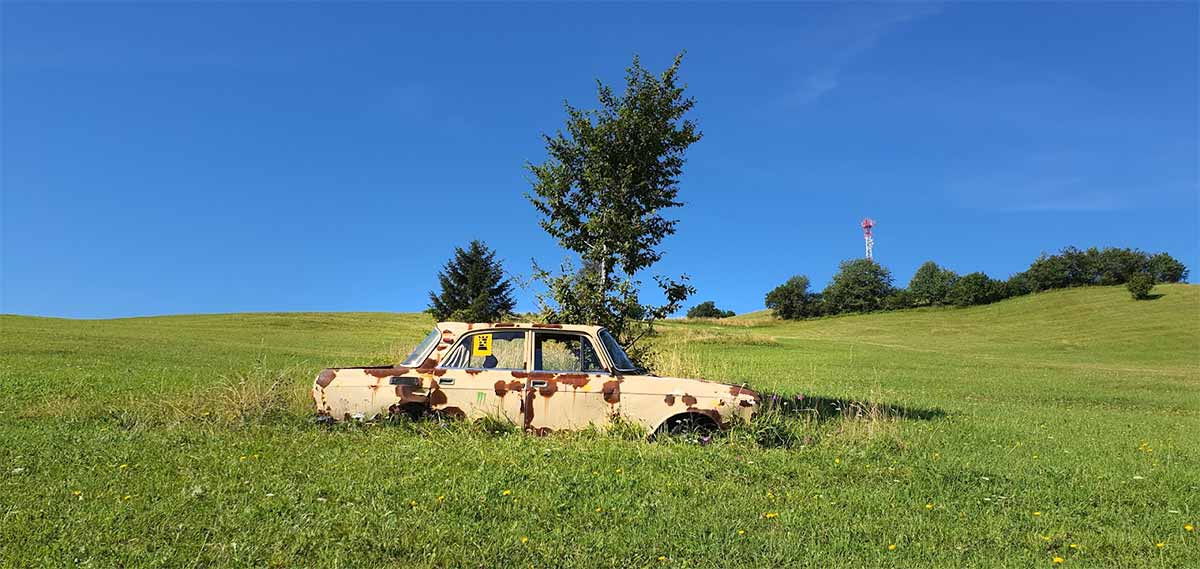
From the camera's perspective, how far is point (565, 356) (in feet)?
26.9

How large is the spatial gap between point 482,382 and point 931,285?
97.3 meters

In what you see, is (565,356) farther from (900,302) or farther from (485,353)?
(900,302)

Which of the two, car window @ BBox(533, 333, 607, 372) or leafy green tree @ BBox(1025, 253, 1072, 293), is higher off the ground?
leafy green tree @ BBox(1025, 253, 1072, 293)

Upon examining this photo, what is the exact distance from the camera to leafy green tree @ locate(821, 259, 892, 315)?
98.3m

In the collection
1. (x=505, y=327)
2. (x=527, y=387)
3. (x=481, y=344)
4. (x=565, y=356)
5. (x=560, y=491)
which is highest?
(x=505, y=327)

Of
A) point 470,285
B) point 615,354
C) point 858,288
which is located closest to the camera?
point 615,354

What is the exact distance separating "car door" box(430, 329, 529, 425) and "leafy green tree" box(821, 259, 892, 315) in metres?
95.6

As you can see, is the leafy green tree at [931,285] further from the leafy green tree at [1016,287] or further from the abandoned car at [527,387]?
the abandoned car at [527,387]

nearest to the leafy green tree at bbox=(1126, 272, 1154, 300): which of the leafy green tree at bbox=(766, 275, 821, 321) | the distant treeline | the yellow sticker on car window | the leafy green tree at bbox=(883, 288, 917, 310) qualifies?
the distant treeline

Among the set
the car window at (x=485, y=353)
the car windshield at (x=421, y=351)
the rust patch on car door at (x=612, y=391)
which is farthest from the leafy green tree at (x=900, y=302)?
the car windshield at (x=421, y=351)

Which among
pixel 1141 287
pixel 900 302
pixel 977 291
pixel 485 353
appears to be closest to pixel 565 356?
pixel 485 353

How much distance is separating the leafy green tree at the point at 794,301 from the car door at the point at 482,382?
9184cm

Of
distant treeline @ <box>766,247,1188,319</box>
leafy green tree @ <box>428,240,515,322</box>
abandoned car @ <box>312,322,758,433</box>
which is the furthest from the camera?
distant treeline @ <box>766,247,1188,319</box>

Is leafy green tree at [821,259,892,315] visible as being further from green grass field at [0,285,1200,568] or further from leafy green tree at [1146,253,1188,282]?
green grass field at [0,285,1200,568]
